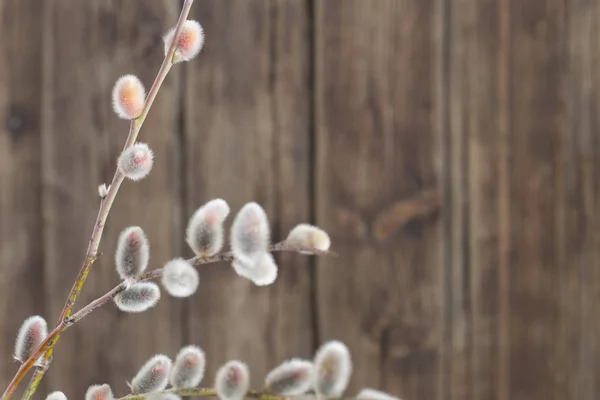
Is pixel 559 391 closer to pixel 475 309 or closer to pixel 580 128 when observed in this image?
pixel 475 309

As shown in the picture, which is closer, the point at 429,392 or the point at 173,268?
the point at 173,268

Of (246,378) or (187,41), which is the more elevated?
(187,41)

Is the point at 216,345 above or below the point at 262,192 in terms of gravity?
below

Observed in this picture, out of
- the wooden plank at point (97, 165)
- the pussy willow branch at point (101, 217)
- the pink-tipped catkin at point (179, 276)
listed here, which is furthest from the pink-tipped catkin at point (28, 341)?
the wooden plank at point (97, 165)

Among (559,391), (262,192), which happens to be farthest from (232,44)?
(559,391)

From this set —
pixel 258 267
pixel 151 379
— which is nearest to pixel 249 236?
pixel 258 267

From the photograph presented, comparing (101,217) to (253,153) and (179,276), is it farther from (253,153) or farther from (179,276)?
(253,153)
